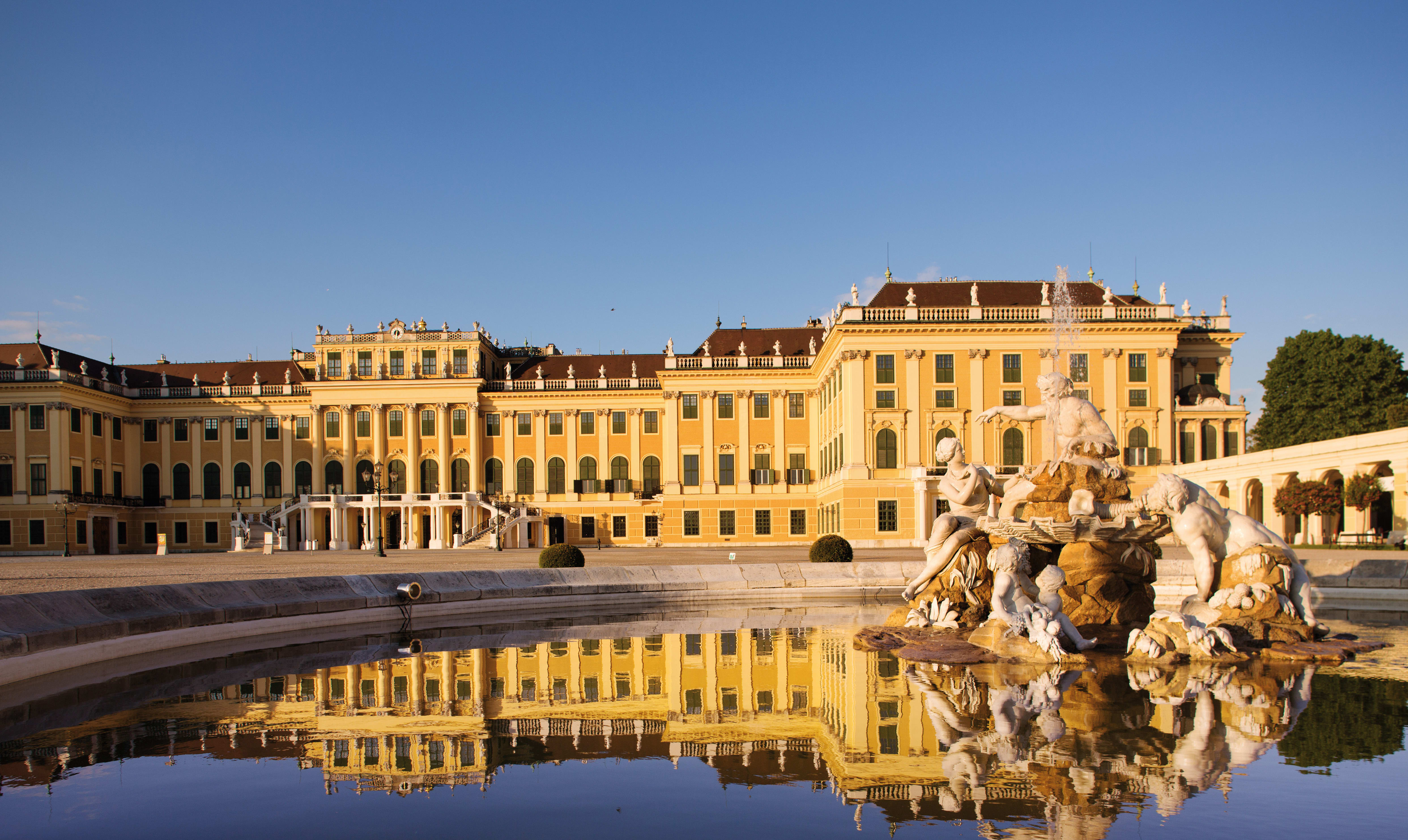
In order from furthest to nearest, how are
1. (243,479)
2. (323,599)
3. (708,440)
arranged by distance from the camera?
(243,479) < (708,440) < (323,599)

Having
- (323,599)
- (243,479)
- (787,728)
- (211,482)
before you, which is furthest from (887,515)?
(211,482)

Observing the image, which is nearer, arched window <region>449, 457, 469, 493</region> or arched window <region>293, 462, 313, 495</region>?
arched window <region>449, 457, 469, 493</region>

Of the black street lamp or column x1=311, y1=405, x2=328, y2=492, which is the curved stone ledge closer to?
the black street lamp

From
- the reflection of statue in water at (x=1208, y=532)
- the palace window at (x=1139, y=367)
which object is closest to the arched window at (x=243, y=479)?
the palace window at (x=1139, y=367)

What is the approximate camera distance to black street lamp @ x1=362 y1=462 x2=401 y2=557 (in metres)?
58.3

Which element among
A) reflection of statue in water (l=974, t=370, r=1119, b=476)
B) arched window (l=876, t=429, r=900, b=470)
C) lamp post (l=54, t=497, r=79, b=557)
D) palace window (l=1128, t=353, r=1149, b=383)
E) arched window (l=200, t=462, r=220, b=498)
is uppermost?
palace window (l=1128, t=353, r=1149, b=383)

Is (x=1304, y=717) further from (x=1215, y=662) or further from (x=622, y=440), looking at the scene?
(x=622, y=440)

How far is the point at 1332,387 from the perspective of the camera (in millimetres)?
50562

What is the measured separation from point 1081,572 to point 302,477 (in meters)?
62.3

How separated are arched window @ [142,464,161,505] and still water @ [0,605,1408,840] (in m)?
63.6

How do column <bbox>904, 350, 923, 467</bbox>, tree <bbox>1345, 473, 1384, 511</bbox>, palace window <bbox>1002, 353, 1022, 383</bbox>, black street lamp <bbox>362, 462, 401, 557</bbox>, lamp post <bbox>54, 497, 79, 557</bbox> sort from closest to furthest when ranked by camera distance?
tree <bbox>1345, 473, 1384, 511</bbox>
column <bbox>904, 350, 923, 467</bbox>
palace window <bbox>1002, 353, 1022, 383</bbox>
black street lamp <bbox>362, 462, 401, 557</bbox>
lamp post <bbox>54, 497, 79, 557</bbox>

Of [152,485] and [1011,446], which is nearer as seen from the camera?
[1011,446]

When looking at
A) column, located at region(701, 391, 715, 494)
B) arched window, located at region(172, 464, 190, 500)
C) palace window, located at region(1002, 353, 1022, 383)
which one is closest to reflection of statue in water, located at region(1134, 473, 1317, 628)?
palace window, located at region(1002, 353, 1022, 383)

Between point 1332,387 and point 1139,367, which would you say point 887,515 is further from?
point 1332,387
